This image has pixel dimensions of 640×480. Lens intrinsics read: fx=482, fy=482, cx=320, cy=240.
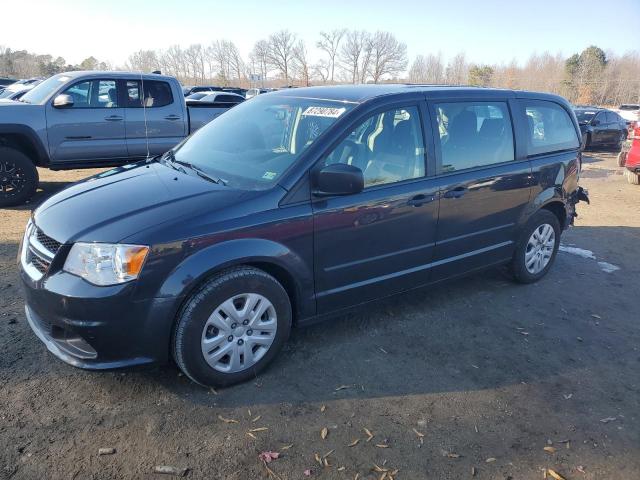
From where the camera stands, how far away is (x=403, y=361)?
341 cm

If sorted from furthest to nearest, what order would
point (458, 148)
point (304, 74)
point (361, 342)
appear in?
point (304, 74), point (458, 148), point (361, 342)

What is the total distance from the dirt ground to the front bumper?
341 mm

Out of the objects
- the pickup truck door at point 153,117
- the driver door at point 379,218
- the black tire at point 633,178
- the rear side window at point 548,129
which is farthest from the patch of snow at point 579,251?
the pickup truck door at point 153,117

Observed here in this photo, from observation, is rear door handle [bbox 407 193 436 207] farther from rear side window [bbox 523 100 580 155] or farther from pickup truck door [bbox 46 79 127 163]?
pickup truck door [bbox 46 79 127 163]

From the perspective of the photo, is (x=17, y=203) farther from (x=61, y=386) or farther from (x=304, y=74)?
(x=304, y=74)

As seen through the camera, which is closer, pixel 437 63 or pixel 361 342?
pixel 361 342

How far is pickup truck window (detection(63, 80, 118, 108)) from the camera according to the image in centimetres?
747

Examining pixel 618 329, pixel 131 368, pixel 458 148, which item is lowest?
pixel 618 329

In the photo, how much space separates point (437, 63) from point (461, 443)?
66.0 meters

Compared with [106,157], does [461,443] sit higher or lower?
lower

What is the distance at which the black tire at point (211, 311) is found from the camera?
2.77 meters

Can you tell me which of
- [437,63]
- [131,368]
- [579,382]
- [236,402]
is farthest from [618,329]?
[437,63]

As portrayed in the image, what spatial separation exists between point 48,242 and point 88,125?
539 centimetres

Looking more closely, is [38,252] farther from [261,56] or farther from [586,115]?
[261,56]
